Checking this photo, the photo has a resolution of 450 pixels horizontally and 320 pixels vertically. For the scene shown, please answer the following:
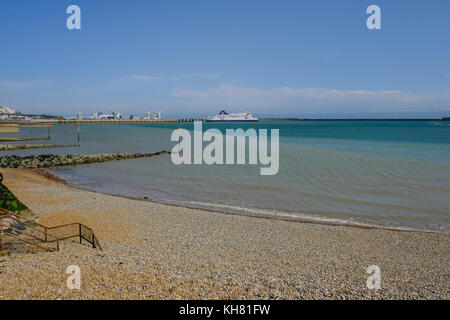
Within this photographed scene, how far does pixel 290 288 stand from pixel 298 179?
17380 mm

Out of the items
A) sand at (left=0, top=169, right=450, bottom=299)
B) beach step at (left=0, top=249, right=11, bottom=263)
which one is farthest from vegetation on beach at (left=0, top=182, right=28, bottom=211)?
beach step at (left=0, top=249, right=11, bottom=263)

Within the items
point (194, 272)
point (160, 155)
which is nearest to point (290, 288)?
point (194, 272)

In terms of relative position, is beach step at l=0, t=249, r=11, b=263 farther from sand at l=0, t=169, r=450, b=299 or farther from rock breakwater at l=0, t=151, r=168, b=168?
rock breakwater at l=0, t=151, r=168, b=168

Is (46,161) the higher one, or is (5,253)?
(46,161)

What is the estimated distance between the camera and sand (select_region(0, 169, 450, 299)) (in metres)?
7.29

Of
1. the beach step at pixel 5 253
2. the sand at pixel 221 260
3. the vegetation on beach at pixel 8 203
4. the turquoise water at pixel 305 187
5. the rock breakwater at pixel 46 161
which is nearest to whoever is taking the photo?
the sand at pixel 221 260

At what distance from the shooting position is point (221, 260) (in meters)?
9.34

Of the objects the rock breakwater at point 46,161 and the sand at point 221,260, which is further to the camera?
the rock breakwater at point 46,161

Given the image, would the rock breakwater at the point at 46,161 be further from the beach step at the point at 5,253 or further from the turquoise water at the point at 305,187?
the beach step at the point at 5,253

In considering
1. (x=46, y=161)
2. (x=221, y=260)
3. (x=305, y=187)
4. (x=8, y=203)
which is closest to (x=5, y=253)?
(x=8, y=203)

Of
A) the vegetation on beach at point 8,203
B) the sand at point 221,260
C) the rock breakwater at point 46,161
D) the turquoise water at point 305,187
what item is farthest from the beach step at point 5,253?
the rock breakwater at point 46,161

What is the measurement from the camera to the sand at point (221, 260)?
7.29 m

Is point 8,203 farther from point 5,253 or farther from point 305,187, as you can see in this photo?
point 305,187
